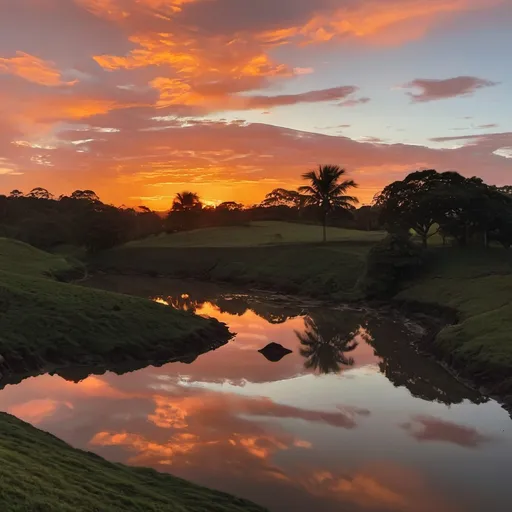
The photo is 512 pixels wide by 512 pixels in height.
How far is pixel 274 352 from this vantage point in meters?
37.8

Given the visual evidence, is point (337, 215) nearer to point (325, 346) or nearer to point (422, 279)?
point (422, 279)

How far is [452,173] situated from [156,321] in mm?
47798

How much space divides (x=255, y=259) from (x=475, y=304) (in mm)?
44877

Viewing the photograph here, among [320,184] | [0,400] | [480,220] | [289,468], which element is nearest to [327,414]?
[289,468]

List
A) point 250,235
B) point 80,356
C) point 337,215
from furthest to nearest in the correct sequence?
point 250,235 → point 337,215 → point 80,356

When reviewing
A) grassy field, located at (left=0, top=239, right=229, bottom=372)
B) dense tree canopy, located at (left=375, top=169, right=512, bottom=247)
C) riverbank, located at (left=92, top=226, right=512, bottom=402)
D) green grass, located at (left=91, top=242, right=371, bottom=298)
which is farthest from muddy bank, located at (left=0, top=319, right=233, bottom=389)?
dense tree canopy, located at (left=375, top=169, right=512, bottom=247)

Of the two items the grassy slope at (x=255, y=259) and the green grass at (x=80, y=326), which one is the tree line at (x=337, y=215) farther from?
the green grass at (x=80, y=326)

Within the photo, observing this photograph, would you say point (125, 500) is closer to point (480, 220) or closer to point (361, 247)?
point (480, 220)

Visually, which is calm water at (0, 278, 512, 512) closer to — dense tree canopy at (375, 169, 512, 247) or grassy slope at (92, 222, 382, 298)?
grassy slope at (92, 222, 382, 298)

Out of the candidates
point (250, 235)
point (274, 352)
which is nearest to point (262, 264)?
point (250, 235)

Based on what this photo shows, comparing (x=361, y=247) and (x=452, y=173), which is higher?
(x=452, y=173)

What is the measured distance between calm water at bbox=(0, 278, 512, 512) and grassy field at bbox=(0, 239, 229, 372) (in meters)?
2.37

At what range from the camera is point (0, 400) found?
25328 mm

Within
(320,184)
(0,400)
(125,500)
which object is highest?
(320,184)
